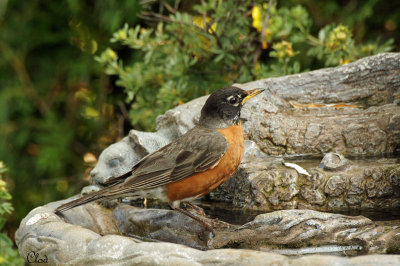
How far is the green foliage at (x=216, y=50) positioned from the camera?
4.88 m

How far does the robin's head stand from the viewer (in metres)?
3.56

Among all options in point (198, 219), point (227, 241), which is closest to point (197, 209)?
point (198, 219)

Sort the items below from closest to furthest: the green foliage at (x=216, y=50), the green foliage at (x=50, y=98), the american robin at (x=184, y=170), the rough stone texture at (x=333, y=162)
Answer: the american robin at (x=184, y=170) < the rough stone texture at (x=333, y=162) < the green foliage at (x=216, y=50) < the green foliage at (x=50, y=98)

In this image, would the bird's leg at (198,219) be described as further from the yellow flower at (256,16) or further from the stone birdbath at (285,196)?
the yellow flower at (256,16)

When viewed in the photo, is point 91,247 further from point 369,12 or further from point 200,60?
point 369,12

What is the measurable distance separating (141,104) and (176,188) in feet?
6.91

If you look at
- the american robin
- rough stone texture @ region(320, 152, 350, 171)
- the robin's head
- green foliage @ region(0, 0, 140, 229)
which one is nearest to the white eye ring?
the robin's head

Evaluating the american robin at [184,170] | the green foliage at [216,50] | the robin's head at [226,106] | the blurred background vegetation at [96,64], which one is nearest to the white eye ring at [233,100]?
the robin's head at [226,106]

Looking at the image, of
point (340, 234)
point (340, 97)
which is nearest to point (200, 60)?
point (340, 97)

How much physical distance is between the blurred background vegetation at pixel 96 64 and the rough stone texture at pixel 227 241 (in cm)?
222

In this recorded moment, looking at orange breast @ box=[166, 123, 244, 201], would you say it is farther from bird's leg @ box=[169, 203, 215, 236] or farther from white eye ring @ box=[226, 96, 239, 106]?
white eye ring @ box=[226, 96, 239, 106]

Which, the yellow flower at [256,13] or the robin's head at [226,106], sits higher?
the yellow flower at [256,13]

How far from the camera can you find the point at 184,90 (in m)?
5.02

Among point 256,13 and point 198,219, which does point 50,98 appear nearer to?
point 256,13
